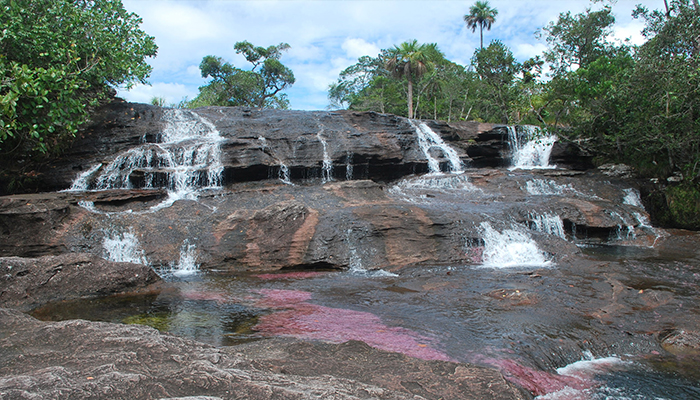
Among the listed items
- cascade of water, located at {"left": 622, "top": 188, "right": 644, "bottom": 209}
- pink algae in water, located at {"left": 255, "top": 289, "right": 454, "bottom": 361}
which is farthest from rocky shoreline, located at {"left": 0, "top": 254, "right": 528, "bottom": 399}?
cascade of water, located at {"left": 622, "top": 188, "right": 644, "bottom": 209}

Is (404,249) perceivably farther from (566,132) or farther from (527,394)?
(566,132)

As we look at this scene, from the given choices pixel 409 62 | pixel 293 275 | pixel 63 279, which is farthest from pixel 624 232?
pixel 409 62

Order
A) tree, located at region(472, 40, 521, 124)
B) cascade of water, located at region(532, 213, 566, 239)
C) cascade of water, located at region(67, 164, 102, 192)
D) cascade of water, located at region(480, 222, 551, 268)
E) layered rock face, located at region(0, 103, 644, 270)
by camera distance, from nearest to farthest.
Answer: layered rock face, located at region(0, 103, 644, 270), cascade of water, located at region(480, 222, 551, 268), cascade of water, located at region(532, 213, 566, 239), cascade of water, located at region(67, 164, 102, 192), tree, located at region(472, 40, 521, 124)

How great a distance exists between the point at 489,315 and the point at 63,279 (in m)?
7.56

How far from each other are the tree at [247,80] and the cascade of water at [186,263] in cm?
3295

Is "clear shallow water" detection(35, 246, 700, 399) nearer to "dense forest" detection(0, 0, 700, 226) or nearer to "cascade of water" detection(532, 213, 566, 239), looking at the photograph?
"cascade of water" detection(532, 213, 566, 239)

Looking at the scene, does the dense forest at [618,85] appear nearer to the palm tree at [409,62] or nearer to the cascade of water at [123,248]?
the palm tree at [409,62]

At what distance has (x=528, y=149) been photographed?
2225cm

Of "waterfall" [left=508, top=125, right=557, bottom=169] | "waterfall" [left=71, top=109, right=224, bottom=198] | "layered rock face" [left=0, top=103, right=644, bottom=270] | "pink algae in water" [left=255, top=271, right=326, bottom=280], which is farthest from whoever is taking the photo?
"waterfall" [left=508, top=125, right=557, bottom=169]

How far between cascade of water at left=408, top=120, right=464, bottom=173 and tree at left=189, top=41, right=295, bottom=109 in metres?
25.9

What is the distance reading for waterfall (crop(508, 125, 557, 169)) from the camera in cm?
2188

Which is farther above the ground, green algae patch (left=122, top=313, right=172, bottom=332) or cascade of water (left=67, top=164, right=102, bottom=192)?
cascade of water (left=67, top=164, right=102, bottom=192)

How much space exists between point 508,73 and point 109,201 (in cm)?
2953

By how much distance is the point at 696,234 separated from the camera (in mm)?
14219
